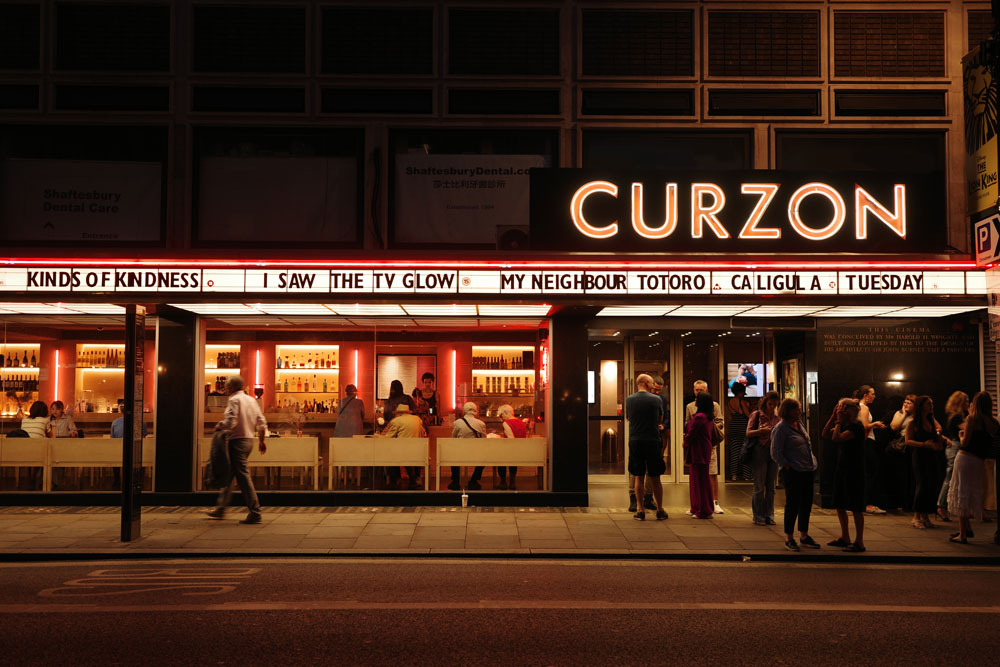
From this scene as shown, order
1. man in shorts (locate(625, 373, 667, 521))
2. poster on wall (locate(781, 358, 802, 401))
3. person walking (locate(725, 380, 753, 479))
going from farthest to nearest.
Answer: person walking (locate(725, 380, 753, 479))
poster on wall (locate(781, 358, 802, 401))
man in shorts (locate(625, 373, 667, 521))

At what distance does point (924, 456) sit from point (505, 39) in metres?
9.24

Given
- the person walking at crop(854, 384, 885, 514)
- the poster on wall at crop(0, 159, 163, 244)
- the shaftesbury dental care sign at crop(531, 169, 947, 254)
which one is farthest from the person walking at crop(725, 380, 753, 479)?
the poster on wall at crop(0, 159, 163, 244)

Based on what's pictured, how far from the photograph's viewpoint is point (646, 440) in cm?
1148

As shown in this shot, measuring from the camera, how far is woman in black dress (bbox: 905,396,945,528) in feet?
36.3

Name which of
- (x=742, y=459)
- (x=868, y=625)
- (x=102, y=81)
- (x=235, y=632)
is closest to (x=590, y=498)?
(x=742, y=459)

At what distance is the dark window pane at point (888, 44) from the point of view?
1385 centimetres

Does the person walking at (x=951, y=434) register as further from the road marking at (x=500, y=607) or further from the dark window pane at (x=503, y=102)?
the dark window pane at (x=503, y=102)

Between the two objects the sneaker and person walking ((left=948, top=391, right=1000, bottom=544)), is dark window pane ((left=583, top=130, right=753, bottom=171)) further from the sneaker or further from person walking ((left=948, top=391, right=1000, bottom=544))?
the sneaker

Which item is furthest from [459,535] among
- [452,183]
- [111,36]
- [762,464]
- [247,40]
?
[111,36]

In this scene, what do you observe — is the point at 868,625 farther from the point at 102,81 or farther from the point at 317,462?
the point at 102,81

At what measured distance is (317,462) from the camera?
13.0m

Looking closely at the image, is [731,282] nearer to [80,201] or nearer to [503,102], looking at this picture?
[503,102]

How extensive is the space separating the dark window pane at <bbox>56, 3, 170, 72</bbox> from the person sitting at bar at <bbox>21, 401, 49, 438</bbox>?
18.6 feet

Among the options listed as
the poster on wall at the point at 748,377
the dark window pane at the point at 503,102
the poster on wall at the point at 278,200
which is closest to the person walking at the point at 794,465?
the poster on wall at the point at 748,377
